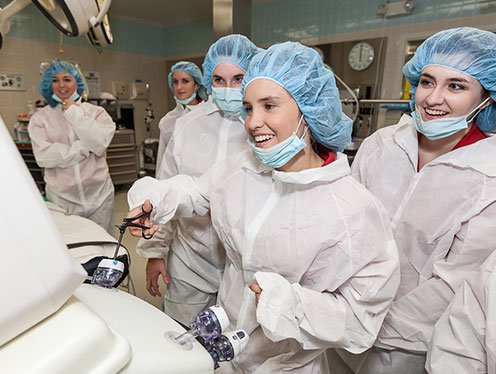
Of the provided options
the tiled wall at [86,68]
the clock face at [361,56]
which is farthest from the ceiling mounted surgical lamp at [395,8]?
the tiled wall at [86,68]

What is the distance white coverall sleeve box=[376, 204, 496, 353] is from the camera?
0.88 meters

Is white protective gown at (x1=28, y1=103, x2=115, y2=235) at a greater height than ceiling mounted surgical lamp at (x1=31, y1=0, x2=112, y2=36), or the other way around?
ceiling mounted surgical lamp at (x1=31, y1=0, x2=112, y2=36)

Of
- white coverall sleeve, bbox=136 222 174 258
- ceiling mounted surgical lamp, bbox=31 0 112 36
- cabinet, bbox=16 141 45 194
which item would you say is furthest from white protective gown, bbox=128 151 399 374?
cabinet, bbox=16 141 45 194

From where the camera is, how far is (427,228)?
99cm

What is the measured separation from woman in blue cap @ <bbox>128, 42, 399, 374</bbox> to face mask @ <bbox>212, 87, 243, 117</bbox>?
376mm

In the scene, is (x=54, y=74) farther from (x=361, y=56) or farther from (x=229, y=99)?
(x=361, y=56)

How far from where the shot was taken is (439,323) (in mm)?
827

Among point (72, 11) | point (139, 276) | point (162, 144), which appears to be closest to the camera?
point (72, 11)

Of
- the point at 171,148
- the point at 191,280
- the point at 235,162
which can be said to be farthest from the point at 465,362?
the point at 171,148

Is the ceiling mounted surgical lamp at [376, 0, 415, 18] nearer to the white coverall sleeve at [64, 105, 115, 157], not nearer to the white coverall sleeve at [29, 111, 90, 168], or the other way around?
the white coverall sleeve at [64, 105, 115, 157]

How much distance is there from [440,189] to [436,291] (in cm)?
32

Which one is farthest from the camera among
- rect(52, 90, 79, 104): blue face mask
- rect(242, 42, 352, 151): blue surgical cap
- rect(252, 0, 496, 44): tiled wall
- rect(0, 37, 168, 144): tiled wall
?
rect(0, 37, 168, 144): tiled wall

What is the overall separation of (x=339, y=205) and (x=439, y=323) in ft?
1.40

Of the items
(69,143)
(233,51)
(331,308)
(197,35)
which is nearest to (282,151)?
(331,308)
